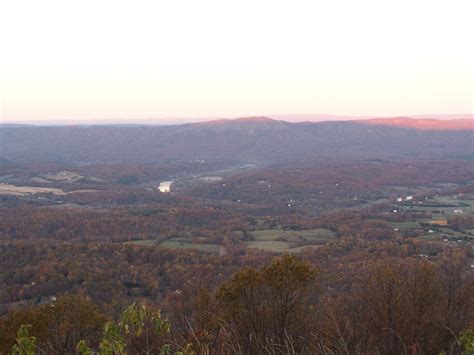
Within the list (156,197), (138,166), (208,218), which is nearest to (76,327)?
(208,218)

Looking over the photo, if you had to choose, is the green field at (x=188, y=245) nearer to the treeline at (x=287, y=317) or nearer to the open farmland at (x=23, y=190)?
the treeline at (x=287, y=317)

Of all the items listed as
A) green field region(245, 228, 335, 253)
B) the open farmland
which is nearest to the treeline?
green field region(245, 228, 335, 253)

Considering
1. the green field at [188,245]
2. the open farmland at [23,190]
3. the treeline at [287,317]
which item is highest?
the treeline at [287,317]

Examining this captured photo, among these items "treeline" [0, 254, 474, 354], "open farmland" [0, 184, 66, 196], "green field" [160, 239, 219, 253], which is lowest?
"open farmland" [0, 184, 66, 196]

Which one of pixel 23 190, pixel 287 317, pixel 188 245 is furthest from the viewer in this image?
pixel 23 190

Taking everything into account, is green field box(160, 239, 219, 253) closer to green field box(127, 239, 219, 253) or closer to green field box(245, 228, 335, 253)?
green field box(127, 239, 219, 253)

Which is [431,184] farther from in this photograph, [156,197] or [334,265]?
[334,265]

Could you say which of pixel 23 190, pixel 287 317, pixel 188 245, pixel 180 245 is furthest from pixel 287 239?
pixel 23 190

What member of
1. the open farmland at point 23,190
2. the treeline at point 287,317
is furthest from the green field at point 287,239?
the open farmland at point 23,190

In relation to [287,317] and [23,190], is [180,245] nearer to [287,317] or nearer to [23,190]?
[287,317]

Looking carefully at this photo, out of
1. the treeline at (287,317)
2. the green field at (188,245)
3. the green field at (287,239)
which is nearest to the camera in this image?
the treeline at (287,317)

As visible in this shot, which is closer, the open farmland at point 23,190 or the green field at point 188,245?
the green field at point 188,245
